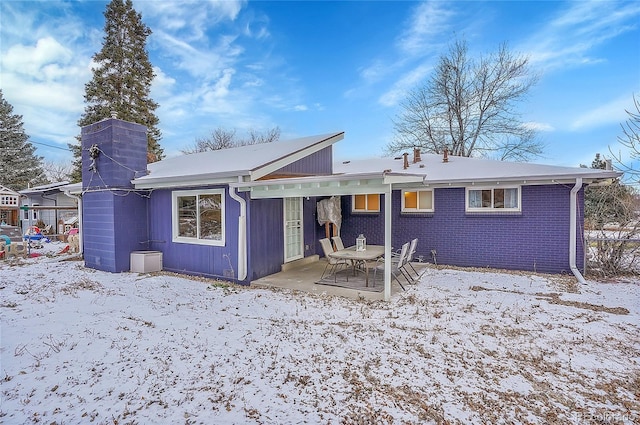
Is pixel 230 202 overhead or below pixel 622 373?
overhead

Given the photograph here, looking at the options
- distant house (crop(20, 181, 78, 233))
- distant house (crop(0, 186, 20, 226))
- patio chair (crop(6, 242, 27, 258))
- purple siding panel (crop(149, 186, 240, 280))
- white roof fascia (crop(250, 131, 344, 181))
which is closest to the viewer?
white roof fascia (crop(250, 131, 344, 181))

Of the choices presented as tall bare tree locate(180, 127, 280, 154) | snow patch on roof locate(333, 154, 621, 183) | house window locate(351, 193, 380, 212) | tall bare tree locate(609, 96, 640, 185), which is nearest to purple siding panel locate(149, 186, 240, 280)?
snow patch on roof locate(333, 154, 621, 183)

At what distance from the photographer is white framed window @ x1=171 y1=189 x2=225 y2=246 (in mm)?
7480

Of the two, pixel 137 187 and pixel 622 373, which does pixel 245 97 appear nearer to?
pixel 137 187

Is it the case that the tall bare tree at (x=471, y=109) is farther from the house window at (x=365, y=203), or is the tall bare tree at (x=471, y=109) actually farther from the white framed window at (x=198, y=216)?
the white framed window at (x=198, y=216)

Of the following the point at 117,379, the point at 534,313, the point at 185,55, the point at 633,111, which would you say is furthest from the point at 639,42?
the point at 185,55

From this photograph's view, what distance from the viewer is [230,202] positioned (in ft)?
23.8

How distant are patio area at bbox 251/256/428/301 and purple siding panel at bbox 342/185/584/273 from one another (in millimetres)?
1046

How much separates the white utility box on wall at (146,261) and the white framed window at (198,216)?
74cm

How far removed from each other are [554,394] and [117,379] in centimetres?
424

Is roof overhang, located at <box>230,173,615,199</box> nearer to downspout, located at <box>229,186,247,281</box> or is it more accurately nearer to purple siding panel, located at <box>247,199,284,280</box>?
downspout, located at <box>229,186,247,281</box>

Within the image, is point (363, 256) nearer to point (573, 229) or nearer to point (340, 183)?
point (340, 183)

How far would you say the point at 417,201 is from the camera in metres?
9.59

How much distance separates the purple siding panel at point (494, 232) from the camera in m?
7.94
